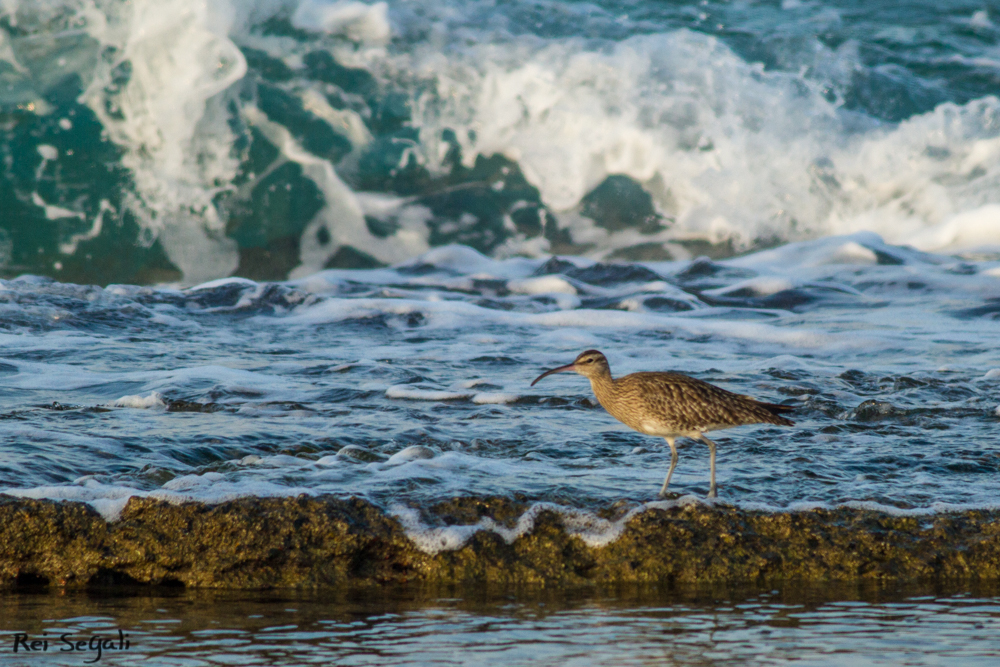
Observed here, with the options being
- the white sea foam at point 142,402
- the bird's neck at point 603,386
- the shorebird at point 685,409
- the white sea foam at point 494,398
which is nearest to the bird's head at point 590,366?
the bird's neck at point 603,386

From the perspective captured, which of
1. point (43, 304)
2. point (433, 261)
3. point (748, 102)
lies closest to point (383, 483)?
point (43, 304)

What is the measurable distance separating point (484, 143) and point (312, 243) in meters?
2.63

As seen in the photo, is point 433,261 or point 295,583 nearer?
point 295,583

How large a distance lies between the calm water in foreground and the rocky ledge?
0.39 ft

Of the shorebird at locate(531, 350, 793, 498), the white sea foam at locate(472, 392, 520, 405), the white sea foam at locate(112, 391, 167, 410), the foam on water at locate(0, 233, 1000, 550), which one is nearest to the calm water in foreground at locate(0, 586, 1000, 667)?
the foam on water at locate(0, 233, 1000, 550)

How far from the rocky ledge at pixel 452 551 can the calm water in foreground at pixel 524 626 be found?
12 cm

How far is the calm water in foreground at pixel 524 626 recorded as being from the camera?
9.02 ft

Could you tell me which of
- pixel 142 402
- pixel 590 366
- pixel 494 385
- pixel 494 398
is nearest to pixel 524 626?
pixel 590 366

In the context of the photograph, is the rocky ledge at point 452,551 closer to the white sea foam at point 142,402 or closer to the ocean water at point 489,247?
the ocean water at point 489,247

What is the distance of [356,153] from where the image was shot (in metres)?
12.9

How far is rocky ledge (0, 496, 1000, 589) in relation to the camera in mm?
3441

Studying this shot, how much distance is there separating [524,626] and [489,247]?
948 centimetres

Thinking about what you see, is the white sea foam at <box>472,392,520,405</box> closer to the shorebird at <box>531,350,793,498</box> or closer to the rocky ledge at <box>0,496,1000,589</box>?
the shorebird at <box>531,350,793,498</box>

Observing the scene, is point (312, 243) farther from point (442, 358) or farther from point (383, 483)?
point (383, 483)
